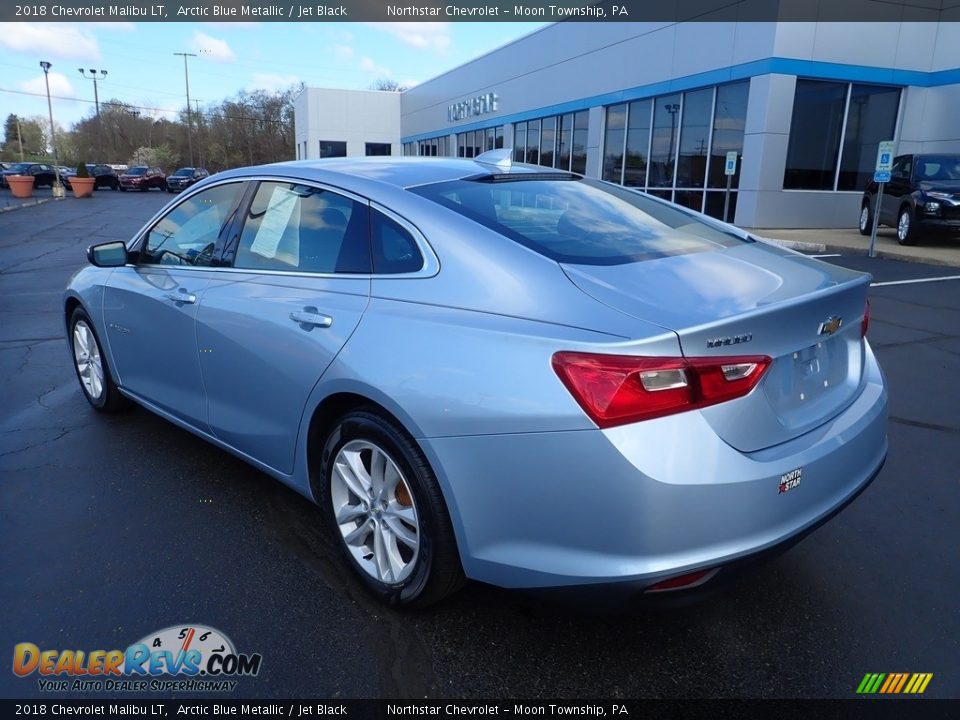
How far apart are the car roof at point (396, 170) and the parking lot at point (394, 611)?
160 cm

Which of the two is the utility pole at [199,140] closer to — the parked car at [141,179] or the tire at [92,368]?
the parked car at [141,179]

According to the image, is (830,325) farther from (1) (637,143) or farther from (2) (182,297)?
(1) (637,143)

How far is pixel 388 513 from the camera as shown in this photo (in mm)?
2551

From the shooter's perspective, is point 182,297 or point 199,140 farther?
A: point 199,140

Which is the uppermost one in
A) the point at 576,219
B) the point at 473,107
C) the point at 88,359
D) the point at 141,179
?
the point at 473,107

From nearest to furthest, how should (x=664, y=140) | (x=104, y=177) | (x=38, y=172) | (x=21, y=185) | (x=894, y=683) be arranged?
(x=894, y=683)
(x=664, y=140)
(x=21, y=185)
(x=104, y=177)
(x=38, y=172)

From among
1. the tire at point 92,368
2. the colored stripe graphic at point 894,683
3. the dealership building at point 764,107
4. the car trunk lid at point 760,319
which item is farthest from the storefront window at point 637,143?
the colored stripe graphic at point 894,683

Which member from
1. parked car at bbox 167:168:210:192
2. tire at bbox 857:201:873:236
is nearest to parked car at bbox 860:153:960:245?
tire at bbox 857:201:873:236

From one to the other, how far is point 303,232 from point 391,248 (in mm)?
613

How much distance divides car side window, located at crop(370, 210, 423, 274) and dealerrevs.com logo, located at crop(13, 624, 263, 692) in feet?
4.74

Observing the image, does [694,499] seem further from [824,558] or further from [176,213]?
[176,213]

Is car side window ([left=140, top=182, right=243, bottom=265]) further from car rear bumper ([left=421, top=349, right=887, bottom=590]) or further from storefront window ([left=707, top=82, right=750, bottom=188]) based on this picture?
storefront window ([left=707, top=82, right=750, bottom=188])

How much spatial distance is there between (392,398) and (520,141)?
92.1 feet

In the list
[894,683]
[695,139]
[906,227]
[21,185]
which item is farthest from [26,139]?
[894,683]
